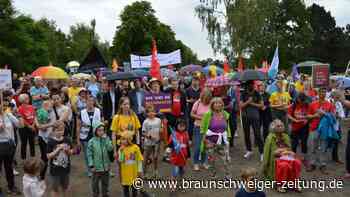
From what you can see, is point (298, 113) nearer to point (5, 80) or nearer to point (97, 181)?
point (97, 181)

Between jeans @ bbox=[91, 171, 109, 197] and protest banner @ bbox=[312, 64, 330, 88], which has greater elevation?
protest banner @ bbox=[312, 64, 330, 88]

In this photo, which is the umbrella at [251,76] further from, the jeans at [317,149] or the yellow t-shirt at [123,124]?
the yellow t-shirt at [123,124]

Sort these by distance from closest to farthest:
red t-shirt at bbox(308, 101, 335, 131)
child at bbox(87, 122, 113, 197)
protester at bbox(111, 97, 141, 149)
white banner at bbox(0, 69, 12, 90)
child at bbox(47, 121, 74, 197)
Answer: child at bbox(47, 121, 74, 197)
child at bbox(87, 122, 113, 197)
protester at bbox(111, 97, 141, 149)
white banner at bbox(0, 69, 12, 90)
red t-shirt at bbox(308, 101, 335, 131)

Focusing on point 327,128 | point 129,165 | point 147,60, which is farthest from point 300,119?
point 147,60

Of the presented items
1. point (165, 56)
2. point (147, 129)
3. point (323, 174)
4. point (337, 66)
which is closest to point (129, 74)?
point (147, 129)

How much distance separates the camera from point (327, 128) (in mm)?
8680

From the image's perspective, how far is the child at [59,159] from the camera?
6676mm

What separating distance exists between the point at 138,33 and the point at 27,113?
52475 mm

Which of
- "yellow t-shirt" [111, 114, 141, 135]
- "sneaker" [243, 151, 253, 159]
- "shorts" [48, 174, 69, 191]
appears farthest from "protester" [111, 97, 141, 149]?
"sneaker" [243, 151, 253, 159]

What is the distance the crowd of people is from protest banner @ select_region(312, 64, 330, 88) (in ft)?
2.84

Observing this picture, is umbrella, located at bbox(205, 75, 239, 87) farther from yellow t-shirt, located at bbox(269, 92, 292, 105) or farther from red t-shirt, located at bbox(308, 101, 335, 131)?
red t-shirt, located at bbox(308, 101, 335, 131)

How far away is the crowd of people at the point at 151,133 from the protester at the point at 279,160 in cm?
2

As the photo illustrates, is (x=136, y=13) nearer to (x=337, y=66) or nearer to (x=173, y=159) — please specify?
(x=337, y=66)

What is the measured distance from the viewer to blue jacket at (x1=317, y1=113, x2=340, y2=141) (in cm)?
866
